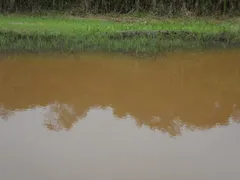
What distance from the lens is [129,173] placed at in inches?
198

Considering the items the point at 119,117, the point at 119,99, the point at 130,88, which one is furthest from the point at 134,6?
the point at 119,117

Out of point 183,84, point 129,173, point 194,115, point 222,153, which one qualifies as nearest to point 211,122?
point 194,115

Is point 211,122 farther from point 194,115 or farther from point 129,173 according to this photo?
point 129,173

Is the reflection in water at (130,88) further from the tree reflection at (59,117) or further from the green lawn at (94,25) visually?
the green lawn at (94,25)

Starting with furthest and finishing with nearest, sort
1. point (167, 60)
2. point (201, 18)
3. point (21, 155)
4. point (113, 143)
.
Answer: point (201, 18)
point (167, 60)
point (113, 143)
point (21, 155)

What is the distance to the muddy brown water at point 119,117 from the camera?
5.20 metres

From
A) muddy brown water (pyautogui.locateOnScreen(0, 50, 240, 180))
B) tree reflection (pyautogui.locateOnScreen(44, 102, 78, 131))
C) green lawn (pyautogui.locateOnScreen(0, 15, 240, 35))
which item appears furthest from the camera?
green lawn (pyautogui.locateOnScreen(0, 15, 240, 35))

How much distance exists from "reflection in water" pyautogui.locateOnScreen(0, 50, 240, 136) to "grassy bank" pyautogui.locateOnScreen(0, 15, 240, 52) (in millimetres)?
621

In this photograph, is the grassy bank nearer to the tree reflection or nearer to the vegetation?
the vegetation

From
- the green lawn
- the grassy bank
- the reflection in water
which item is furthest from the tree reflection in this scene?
the green lawn

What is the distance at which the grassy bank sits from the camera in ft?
33.4

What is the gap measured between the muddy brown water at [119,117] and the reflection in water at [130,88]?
16mm

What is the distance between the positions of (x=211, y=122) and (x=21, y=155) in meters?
2.78

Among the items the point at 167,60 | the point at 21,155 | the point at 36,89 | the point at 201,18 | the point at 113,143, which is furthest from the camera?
the point at 201,18
